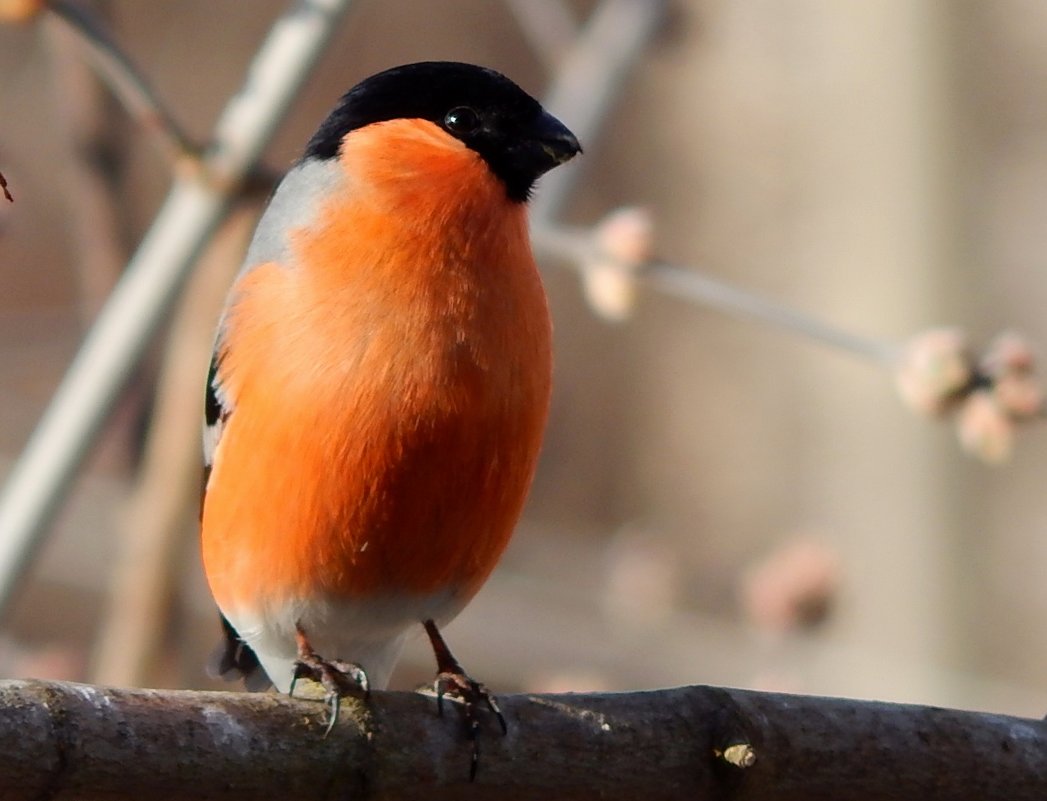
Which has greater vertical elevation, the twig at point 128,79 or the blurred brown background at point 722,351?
the blurred brown background at point 722,351

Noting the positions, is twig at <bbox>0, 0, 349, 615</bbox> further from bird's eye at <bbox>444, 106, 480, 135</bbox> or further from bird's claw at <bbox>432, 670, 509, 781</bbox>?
bird's claw at <bbox>432, 670, 509, 781</bbox>

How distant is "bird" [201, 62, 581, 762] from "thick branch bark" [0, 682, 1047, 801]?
22 cm

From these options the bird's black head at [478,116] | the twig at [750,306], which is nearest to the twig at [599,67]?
the twig at [750,306]

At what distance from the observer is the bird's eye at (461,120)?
3.77 metres

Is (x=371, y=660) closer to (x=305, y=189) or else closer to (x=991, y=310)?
(x=305, y=189)

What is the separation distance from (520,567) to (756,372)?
360 centimetres

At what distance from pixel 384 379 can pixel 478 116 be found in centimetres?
86

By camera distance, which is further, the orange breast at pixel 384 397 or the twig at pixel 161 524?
the twig at pixel 161 524

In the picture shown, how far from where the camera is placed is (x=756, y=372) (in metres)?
11.3

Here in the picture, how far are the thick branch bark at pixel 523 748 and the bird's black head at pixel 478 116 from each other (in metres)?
1.35

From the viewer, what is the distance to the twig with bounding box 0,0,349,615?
3.50m

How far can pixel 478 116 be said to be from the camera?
3787 millimetres

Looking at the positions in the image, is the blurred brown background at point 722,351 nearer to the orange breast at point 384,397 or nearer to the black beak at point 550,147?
the orange breast at point 384,397

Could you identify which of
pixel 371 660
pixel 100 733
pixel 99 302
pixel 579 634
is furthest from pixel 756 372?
pixel 100 733
